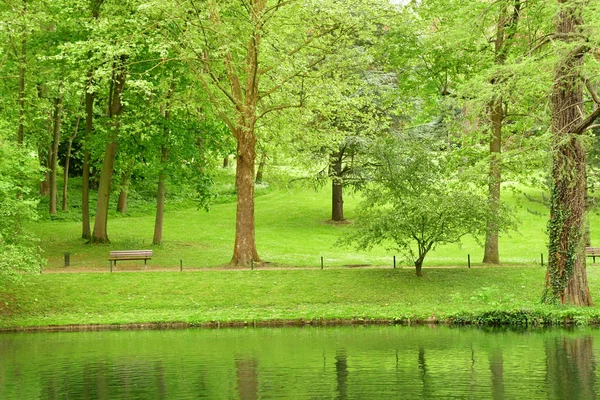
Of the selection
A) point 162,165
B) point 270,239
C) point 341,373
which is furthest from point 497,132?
point 341,373

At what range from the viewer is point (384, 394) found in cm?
1587

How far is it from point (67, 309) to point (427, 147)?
15183mm

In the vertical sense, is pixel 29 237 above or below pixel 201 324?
above

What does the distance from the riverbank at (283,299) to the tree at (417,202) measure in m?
1.73

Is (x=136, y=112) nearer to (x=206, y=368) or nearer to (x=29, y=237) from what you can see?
(x=29, y=237)

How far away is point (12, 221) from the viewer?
2769 cm

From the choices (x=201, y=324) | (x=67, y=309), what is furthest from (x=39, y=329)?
(x=201, y=324)

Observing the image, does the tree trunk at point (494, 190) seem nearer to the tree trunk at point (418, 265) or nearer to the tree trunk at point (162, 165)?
the tree trunk at point (418, 265)

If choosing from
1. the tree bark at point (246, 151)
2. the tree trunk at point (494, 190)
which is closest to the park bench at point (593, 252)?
the tree trunk at point (494, 190)

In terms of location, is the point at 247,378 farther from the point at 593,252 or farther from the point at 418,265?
the point at 593,252

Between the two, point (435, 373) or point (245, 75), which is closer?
point (435, 373)

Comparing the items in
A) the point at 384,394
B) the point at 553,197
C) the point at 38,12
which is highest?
the point at 38,12

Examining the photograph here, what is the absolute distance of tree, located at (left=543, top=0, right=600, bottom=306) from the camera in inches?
1030

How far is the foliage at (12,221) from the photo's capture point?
26344mm
